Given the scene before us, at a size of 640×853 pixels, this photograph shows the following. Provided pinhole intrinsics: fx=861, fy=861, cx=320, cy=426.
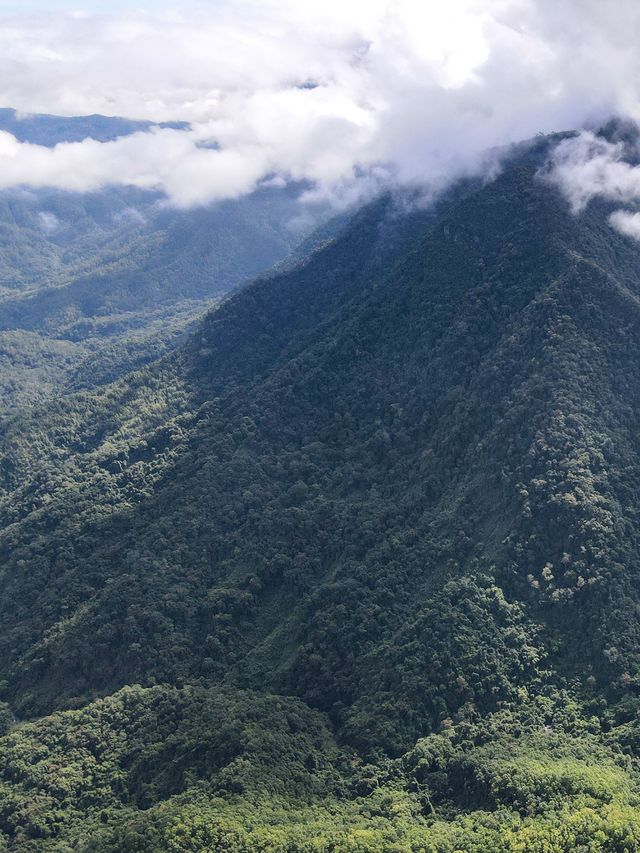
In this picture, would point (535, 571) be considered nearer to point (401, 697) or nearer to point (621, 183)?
point (401, 697)

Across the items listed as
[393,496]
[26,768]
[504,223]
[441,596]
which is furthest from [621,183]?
[26,768]

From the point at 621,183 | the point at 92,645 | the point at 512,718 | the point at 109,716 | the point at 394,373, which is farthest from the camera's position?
the point at 621,183

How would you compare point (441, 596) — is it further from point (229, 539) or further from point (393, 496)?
point (229, 539)

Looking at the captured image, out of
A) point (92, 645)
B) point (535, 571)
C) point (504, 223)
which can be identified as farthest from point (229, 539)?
point (504, 223)

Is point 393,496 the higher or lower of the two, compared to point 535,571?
higher

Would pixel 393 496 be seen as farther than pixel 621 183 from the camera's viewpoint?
No

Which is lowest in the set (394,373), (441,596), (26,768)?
(26,768)

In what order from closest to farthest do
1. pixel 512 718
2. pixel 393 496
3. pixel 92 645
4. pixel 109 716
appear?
pixel 512 718
pixel 109 716
pixel 92 645
pixel 393 496
